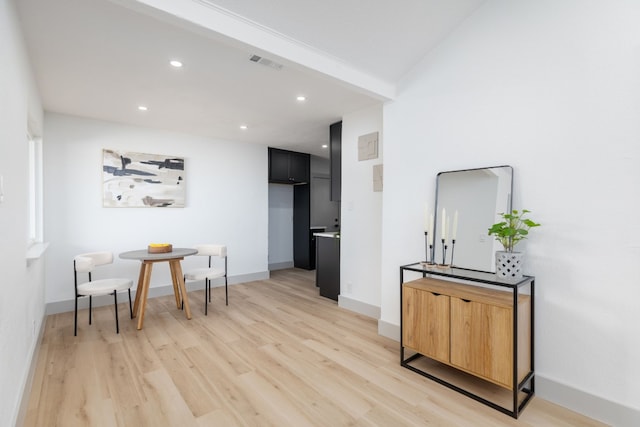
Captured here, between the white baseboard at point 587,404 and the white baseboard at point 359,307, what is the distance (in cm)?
174

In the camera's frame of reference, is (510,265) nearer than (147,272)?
Yes

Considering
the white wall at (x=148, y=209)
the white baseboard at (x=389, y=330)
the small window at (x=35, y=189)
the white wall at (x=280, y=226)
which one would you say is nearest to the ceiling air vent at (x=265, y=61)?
the white baseboard at (x=389, y=330)

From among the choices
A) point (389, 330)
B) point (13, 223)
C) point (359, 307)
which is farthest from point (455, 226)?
point (13, 223)

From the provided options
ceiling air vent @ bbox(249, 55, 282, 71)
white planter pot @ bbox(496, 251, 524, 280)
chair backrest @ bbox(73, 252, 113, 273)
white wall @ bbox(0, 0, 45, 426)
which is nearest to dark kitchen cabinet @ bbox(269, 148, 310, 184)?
chair backrest @ bbox(73, 252, 113, 273)

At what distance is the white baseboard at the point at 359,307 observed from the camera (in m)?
3.62

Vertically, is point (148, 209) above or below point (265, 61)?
below

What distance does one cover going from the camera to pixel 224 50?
2385 millimetres

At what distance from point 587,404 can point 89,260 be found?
4.30 m

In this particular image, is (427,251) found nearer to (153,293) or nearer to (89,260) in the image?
(89,260)

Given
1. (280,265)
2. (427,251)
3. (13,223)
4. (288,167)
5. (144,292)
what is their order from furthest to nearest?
(280,265) → (288,167) → (144,292) → (427,251) → (13,223)

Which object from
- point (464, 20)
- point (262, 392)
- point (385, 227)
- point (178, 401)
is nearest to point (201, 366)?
point (178, 401)

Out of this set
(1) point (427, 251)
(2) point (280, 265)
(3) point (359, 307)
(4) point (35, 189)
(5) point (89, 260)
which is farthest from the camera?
(2) point (280, 265)

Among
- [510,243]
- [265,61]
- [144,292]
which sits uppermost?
[265,61]

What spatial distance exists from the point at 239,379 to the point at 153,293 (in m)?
2.80
